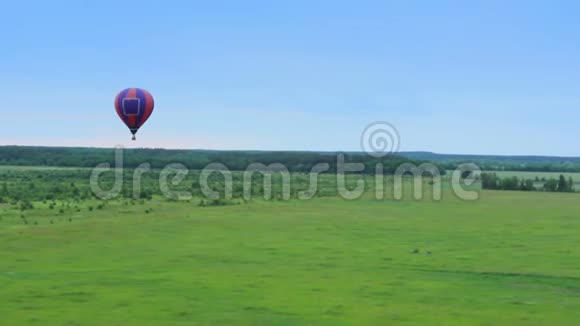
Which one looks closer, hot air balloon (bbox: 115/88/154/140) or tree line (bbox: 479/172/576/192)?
hot air balloon (bbox: 115/88/154/140)

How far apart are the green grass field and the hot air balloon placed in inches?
183

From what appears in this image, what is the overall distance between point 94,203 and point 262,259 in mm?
17652

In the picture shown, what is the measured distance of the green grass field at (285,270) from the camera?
1067 cm

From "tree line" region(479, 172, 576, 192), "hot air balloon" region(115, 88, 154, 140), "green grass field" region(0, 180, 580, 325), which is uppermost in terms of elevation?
"hot air balloon" region(115, 88, 154, 140)

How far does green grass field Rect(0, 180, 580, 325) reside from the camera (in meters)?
10.7

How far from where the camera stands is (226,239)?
19219 millimetres

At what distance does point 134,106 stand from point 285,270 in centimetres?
1614

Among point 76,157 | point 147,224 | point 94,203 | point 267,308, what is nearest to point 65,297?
point 267,308

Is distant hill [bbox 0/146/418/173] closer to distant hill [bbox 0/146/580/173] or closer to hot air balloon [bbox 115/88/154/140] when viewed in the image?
distant hill [bbox 0/146/580/173]

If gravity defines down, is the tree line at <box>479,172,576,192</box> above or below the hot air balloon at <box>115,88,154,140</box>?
below

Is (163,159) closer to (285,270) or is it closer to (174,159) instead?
(174,159)

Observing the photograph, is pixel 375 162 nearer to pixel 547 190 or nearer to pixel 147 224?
pixel 547 190

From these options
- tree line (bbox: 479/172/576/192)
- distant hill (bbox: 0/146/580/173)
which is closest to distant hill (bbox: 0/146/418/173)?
distant hill (bbox: 0/146/580/173)

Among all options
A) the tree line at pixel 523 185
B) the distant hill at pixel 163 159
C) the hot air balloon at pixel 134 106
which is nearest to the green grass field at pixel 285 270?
the hot air balloon at pixel 134 106
